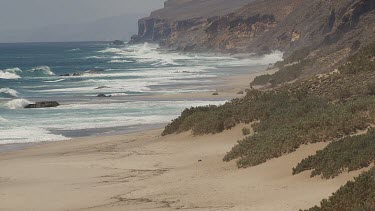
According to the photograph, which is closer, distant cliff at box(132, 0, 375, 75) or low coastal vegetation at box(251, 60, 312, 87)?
low coastal vegetation at box(251, 60, 312, 87)

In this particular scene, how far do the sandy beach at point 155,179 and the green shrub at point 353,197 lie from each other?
1014 millimetres

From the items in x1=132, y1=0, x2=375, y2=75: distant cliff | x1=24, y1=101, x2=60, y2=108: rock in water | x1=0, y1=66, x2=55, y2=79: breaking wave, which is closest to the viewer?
x1=24, y1=101, x2=60, y2=108: rock in water

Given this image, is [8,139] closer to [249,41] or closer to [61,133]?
[61,133]

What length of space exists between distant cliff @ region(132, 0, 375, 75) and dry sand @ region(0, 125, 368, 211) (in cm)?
2217

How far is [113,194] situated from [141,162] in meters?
4.40

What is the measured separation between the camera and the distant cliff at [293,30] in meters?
52.0

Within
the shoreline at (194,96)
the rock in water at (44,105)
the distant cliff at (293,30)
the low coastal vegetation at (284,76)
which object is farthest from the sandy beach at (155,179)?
the distant cliff at (293,30)

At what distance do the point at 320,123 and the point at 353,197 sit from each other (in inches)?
283

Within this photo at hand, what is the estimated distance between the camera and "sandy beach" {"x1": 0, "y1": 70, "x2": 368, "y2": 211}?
13383 mm

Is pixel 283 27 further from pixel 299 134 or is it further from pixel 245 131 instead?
pixel 299 134

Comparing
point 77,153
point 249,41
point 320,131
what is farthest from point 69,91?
point 249,41

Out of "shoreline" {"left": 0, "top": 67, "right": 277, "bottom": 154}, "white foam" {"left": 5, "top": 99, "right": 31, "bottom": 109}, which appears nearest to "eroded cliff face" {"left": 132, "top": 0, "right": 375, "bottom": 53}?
"shoreline" {"left": 0, "top": 67, "right": 277, "bottom": 154}

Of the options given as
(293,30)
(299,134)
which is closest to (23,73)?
(293,30)

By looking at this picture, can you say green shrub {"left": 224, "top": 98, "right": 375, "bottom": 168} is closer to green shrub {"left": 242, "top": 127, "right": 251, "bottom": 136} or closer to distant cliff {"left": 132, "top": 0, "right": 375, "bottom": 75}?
green shrub {"left": 242, "top": 127, "right": 251, "bottom": 136}
